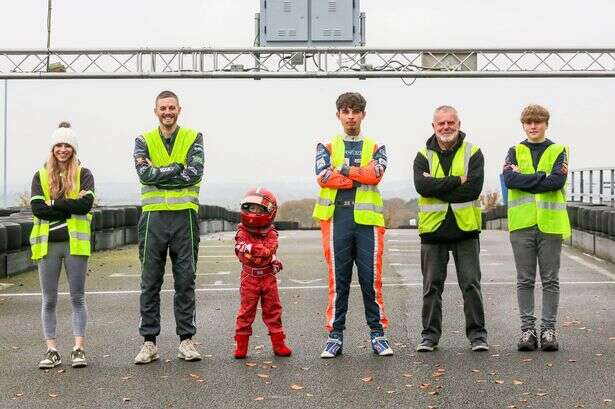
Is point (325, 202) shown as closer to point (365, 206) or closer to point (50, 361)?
point (365, 206)

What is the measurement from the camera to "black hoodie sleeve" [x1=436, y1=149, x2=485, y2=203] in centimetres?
877

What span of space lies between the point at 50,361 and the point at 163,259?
1132 millimetres

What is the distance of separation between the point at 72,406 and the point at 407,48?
34.5m

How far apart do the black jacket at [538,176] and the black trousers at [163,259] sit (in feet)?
8.38

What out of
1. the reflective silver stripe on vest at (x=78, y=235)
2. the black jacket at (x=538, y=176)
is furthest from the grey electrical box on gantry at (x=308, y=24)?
the reflective silver stripe on vest at (x=78, y=235)

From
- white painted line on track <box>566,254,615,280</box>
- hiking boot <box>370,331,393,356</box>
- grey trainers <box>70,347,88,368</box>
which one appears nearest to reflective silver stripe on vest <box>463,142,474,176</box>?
hiking boot <box>370,331,393,356</box>

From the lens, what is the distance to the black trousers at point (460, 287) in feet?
29.2

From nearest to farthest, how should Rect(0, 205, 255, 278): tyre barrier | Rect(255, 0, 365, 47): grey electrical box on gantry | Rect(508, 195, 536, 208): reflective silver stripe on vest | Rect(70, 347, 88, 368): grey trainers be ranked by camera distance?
Rect(70, 347, 88, 368): grey trainers, Rect(508, 195, 536, 208): reflective silver stripe on vest, Rect(0, 205, 255, 278): tyre barrier, Rect(255, 0, 365, 47): grey electrical box on gantry

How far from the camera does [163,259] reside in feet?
28.3

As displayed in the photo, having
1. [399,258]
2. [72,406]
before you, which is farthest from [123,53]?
[72,406]

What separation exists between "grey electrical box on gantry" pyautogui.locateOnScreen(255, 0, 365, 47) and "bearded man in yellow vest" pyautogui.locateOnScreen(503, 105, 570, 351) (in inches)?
1284

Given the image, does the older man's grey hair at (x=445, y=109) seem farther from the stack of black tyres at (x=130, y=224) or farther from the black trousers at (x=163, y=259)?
the stack of black tyres at (x=130, y=224)

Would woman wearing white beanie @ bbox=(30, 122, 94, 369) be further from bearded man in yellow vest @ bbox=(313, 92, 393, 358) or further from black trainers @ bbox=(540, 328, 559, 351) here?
black trainers @ bbox=(540, 328, 559, 351)

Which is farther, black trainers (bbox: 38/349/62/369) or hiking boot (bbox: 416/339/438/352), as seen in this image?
hiking boot (bbox: 416/339/438/352)
